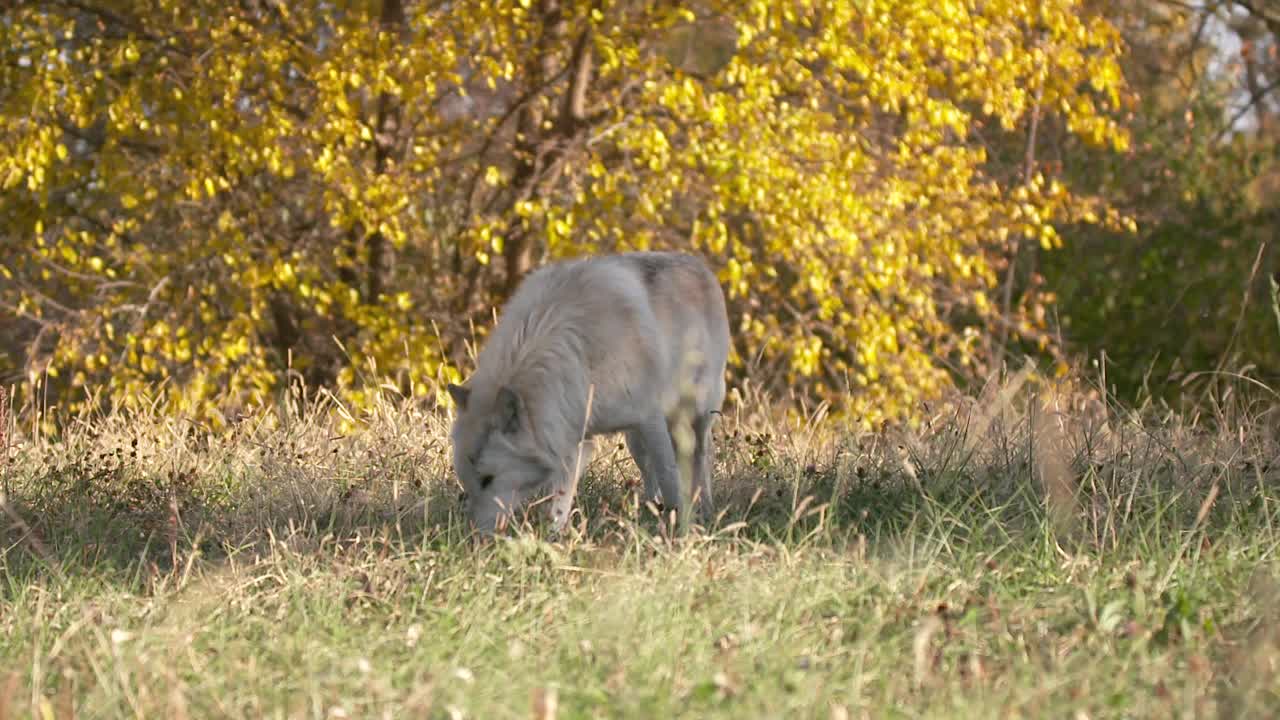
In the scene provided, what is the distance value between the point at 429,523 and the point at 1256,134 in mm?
16678

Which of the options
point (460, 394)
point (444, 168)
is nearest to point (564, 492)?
point (460, 394)

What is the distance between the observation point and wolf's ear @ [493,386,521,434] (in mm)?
5340

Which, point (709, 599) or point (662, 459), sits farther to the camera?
point (662, 459)

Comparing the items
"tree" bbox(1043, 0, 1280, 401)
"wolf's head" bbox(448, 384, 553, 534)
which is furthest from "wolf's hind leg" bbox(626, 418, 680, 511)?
"tree" bbox(1043, 0, 1280, 401)

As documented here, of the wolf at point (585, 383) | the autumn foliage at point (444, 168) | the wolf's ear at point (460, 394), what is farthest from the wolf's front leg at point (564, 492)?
the autumn foliage at point (444, 168)

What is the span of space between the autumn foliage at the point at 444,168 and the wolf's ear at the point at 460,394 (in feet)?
12.7

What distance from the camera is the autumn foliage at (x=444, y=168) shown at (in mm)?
9820

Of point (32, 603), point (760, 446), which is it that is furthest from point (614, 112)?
point (32, 603)

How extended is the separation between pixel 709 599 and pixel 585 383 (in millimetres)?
1741

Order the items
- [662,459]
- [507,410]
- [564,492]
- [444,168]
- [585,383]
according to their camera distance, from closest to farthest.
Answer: [507,410]
[564,492]
[585,383]
[662,459]
[444,168]

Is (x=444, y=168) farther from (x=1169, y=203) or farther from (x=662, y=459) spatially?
(x=1169, y=203)

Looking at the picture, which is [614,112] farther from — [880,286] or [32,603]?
[32,603]

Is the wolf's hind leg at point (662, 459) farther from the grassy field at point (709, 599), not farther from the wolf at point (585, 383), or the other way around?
the grassy field at point (709, 599)

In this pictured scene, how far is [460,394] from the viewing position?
5473 millimetres
